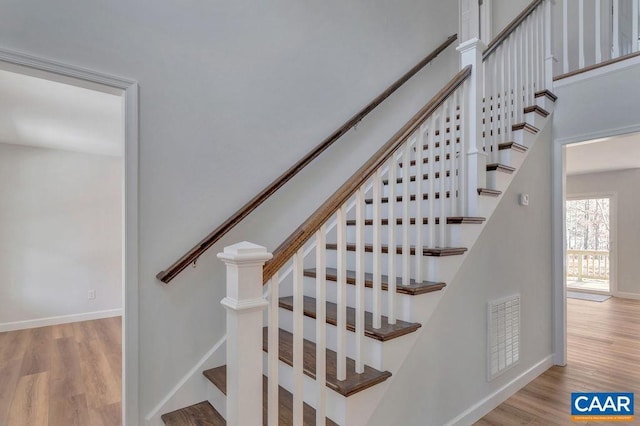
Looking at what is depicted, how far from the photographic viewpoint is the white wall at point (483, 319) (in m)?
1.81

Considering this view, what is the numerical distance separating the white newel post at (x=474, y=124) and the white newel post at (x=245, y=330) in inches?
60.6

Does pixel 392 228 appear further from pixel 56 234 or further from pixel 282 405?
pixel 56 234

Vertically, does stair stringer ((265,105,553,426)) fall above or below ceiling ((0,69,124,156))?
below

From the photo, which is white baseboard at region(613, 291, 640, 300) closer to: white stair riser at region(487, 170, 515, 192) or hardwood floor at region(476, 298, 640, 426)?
hardwood floor at region(476, 298, 640, 426)

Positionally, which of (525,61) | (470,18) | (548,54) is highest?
(470,18)

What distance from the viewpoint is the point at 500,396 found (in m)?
2.42

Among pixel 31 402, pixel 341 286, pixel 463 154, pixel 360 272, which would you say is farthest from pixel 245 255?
pixel 31 402

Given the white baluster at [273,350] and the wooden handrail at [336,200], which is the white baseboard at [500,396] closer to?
the white baluster at [273,350]

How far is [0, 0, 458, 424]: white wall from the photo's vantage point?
188cm

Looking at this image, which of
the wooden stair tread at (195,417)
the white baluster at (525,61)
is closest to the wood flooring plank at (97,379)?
the wooden stair tread at (195,417)

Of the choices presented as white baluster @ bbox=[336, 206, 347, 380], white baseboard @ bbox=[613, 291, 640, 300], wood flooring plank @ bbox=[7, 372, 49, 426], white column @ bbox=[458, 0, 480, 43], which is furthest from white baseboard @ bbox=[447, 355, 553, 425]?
white baseboard @ bbox=[613, 291, 640, 300]

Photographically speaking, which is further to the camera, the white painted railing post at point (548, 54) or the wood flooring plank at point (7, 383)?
the white painted railing post at point (548, 54)

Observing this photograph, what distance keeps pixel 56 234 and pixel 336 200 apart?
4826 mm

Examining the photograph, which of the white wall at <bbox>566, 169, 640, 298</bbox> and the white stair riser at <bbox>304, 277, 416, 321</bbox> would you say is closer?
the white stair riser at <bbox>304, 277, 416, 321</bbox>
